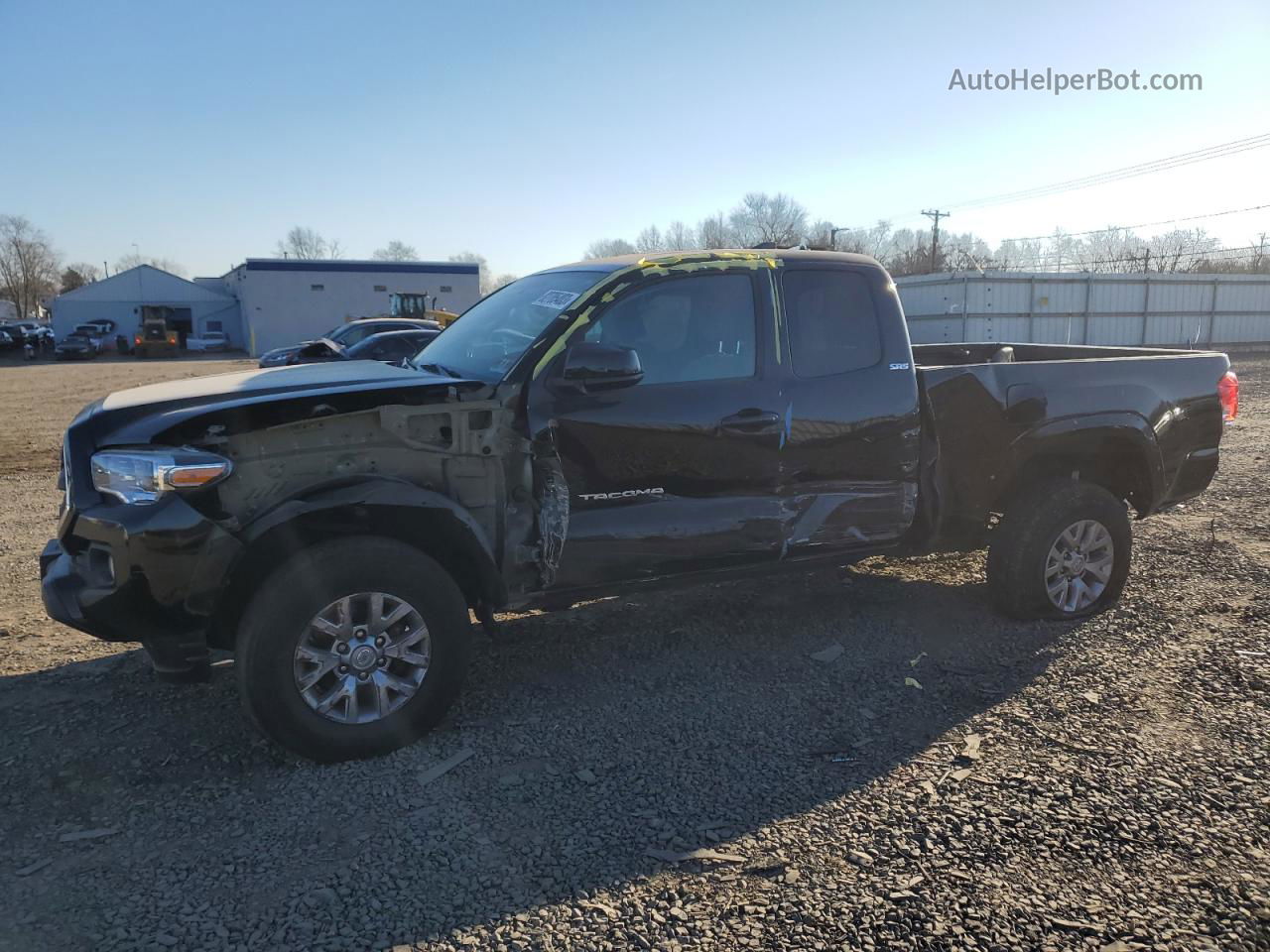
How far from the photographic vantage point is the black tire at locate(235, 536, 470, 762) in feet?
11.0

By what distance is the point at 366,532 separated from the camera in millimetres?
3625

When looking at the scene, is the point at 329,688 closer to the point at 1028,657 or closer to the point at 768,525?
the point at 768,525

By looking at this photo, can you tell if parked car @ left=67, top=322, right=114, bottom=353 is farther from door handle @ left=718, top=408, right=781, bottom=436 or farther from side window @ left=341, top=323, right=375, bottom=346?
door handle @ left=718, top=408, right=781, bottom=436

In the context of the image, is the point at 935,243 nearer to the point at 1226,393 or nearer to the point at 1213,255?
the point at 1213,255

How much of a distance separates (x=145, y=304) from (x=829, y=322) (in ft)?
209

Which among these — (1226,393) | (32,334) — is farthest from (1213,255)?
→ (32,334)

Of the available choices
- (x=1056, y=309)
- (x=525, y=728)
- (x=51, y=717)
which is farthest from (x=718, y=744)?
(x=1056, y=309)

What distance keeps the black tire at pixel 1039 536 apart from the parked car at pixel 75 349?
160 feet

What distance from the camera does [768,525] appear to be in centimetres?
440

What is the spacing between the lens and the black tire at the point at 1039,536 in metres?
4.97

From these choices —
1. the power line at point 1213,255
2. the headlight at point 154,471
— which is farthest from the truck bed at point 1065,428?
the power line at point 1213,255

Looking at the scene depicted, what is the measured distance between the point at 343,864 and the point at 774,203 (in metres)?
88.2

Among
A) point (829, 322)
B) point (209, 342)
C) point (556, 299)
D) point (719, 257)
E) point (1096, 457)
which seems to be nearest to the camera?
point (556, 299)

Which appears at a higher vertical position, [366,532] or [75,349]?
[75,349]
